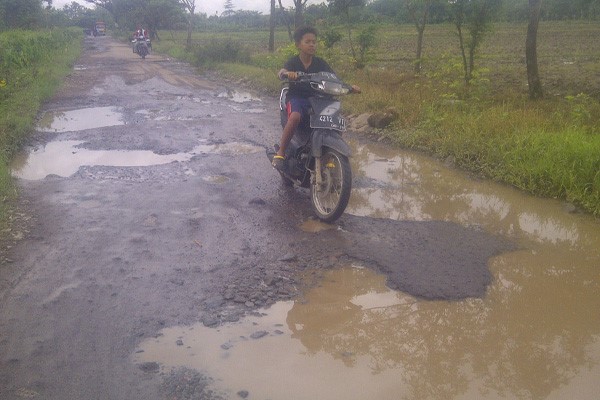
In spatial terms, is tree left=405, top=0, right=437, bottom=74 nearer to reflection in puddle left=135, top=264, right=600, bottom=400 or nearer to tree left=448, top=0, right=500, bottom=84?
tree left=448, top=0, right=500, bottom=84

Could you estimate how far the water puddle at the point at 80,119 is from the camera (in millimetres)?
8977

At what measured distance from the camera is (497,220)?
5.06 meters

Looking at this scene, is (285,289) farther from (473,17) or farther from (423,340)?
(473,17)

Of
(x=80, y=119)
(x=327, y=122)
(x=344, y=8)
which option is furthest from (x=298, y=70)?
(x=344, y=8)

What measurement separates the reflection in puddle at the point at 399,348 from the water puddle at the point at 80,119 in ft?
22.4

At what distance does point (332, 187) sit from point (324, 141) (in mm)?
440

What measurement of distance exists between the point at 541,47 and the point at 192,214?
24.0 meters

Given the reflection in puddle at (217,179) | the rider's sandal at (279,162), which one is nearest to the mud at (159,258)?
the reflection in puddle at (217,179)

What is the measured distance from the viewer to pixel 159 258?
4074 mm

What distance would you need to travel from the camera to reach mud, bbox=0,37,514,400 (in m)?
2.84

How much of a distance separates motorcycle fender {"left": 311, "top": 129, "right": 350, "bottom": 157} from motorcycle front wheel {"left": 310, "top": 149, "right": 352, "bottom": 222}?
8 centimetres

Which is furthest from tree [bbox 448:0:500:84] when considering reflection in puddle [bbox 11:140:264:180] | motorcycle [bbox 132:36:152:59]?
motorcycle [bbox 132:36:152:59]

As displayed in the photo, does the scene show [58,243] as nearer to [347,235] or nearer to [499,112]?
[347,235]

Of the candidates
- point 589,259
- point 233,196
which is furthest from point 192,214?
point 589,259
